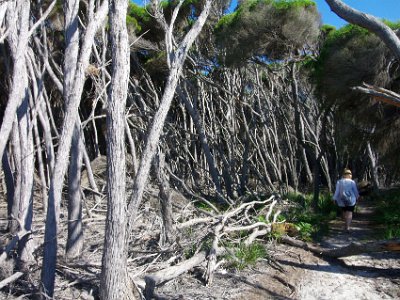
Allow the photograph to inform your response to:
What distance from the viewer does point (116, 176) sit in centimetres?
427

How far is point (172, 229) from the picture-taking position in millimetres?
6770

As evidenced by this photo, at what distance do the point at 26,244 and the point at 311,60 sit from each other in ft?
31.8

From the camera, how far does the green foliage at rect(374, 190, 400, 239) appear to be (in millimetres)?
8626

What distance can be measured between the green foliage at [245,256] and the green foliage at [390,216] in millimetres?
2546

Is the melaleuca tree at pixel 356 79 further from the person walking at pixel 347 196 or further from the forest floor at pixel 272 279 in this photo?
the forest floor at pixel 272 279

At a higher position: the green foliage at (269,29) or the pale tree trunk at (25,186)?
the green foliage at (269,29)

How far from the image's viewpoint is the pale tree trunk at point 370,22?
23.4 feet

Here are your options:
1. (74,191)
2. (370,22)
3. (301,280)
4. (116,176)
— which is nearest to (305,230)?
(301,280)

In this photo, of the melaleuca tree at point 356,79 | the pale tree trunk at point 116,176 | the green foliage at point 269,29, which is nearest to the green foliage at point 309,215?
the melaleuca tree at point 356,79

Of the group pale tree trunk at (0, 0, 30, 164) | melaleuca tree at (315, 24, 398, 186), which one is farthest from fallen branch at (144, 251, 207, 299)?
melaleuca tree at (315, 24, 398, 186)

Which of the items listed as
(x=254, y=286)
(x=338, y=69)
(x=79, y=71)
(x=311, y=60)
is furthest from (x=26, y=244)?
(x=311, y=60)

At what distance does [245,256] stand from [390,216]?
4600mm

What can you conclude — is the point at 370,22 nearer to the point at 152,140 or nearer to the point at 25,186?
the point at 152,140

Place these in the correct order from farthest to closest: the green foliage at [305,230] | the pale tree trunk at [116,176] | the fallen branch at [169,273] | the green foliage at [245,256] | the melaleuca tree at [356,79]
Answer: the melaleuca tree at [356,79] → the green foliage at [305,230] → the green foliage at [245,256] → the fallen branch at [169,273] → the pale tree trunk at [116,176]
